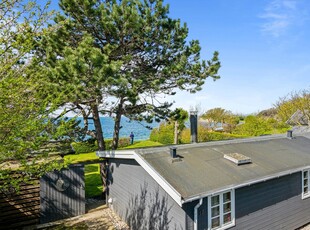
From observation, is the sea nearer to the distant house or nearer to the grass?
the distant house

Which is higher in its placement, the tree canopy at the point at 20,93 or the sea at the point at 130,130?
the tree canopy at the point at 20,93

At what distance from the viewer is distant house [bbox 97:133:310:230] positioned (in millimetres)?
6957

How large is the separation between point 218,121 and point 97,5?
32.9 m

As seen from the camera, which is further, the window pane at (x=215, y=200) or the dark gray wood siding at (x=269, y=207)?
the window pane at (x=215, y=200)

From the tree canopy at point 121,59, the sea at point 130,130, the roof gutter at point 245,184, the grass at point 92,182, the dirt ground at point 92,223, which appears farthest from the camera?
→ the grass at point 92,182

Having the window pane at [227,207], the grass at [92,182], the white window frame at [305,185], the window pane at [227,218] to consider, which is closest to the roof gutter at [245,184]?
the white window frame at [305,185]

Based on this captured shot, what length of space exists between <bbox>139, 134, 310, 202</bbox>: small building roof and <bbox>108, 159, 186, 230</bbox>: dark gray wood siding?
2.57 feet

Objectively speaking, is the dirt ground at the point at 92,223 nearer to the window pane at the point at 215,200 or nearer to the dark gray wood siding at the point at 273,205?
the window pane at the point at 215,200

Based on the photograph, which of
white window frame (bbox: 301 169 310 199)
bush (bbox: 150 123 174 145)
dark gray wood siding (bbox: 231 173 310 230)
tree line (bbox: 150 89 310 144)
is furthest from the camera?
bush (bbox: 150 123 174 145)

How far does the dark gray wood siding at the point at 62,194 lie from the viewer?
10633 mm

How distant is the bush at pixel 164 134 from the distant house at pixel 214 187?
19.5 m

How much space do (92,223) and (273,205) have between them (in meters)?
8.00

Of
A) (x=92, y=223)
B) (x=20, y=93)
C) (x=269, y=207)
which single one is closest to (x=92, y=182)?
(x=92, y=223)

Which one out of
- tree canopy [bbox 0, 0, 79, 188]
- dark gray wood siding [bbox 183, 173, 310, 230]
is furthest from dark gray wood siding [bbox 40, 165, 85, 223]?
dark gray wood siding [bbox 183, 173, 310, 230]
